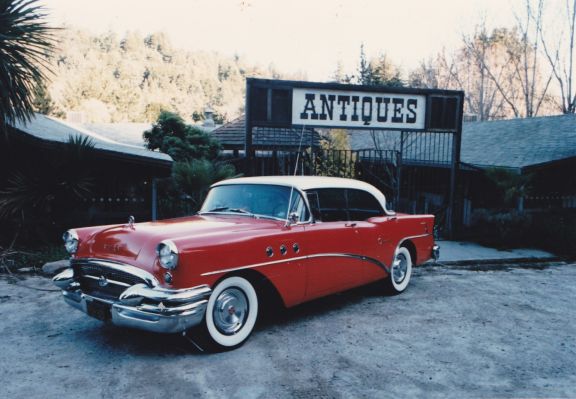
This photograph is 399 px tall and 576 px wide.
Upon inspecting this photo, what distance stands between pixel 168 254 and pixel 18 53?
690 centimetres

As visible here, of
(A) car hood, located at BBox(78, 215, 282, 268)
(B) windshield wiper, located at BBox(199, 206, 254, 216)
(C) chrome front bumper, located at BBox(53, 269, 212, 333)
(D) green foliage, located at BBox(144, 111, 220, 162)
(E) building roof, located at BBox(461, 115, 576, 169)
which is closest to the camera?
(C) chrome front bumper, located at BBox(53, 269, 212, 333)

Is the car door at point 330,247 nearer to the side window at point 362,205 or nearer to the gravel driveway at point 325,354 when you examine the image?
the side window at point 362,205

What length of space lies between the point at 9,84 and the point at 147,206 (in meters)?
3.94

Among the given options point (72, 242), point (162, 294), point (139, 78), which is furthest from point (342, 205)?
point (139, 78)

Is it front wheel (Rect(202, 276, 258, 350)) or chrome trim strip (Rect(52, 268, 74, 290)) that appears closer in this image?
front wheel (Rect(202, 276, 258, 350))

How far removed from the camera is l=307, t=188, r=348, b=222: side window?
5.50 metres

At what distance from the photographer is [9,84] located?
27.4 ft

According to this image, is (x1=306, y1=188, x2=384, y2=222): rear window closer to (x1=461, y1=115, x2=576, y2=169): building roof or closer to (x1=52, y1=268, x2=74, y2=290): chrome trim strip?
(x1=52, y1=268, x2=74, y2=290): chrome trim strip

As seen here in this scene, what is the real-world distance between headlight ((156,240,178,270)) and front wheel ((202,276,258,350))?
1.64 feet

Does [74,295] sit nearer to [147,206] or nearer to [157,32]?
[147,206]

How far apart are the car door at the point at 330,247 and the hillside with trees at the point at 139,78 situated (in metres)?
32.3

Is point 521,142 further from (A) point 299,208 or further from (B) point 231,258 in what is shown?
(B) point 231,258

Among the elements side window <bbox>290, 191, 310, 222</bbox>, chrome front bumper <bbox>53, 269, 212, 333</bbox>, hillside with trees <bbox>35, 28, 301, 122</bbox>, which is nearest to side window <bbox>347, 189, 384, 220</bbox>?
side window <bbox>290, 191, 310, 222</bbox>

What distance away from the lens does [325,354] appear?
446 centimetres
